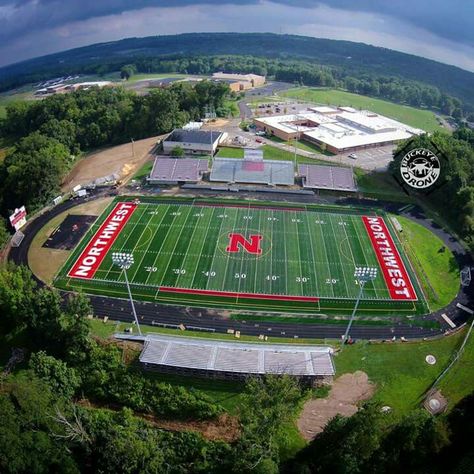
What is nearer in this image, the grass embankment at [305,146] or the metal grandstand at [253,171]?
the metal grandstand at [253,171]

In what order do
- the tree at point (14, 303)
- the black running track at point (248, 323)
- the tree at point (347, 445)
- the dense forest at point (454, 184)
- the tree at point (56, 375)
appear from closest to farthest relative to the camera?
the tree at point (347, 445) → the tree at point (56, 375) → the tree at point (14, 303) → the black running track at point (248, 323) → the dense forest at point (454, 184)

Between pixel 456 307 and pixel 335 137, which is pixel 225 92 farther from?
pixel 456 307

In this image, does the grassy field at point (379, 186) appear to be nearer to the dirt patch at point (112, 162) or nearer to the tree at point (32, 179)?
the dirt patch at point (112, 162)

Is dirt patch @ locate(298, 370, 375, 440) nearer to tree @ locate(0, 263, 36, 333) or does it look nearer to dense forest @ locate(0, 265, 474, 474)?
dense forest @ locate(0, 265, 474, 474)

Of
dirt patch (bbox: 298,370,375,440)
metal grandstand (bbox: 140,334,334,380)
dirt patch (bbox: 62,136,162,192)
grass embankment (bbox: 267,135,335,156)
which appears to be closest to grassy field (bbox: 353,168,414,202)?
grass embankment (bbox: 267,135,335,156)

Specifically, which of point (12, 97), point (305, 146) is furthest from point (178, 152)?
point (12, 97)

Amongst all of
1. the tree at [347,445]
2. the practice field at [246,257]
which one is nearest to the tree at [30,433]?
the tree at [347,445]

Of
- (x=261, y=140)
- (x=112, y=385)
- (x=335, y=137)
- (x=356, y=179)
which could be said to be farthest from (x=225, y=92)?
(x=112, y=385)
